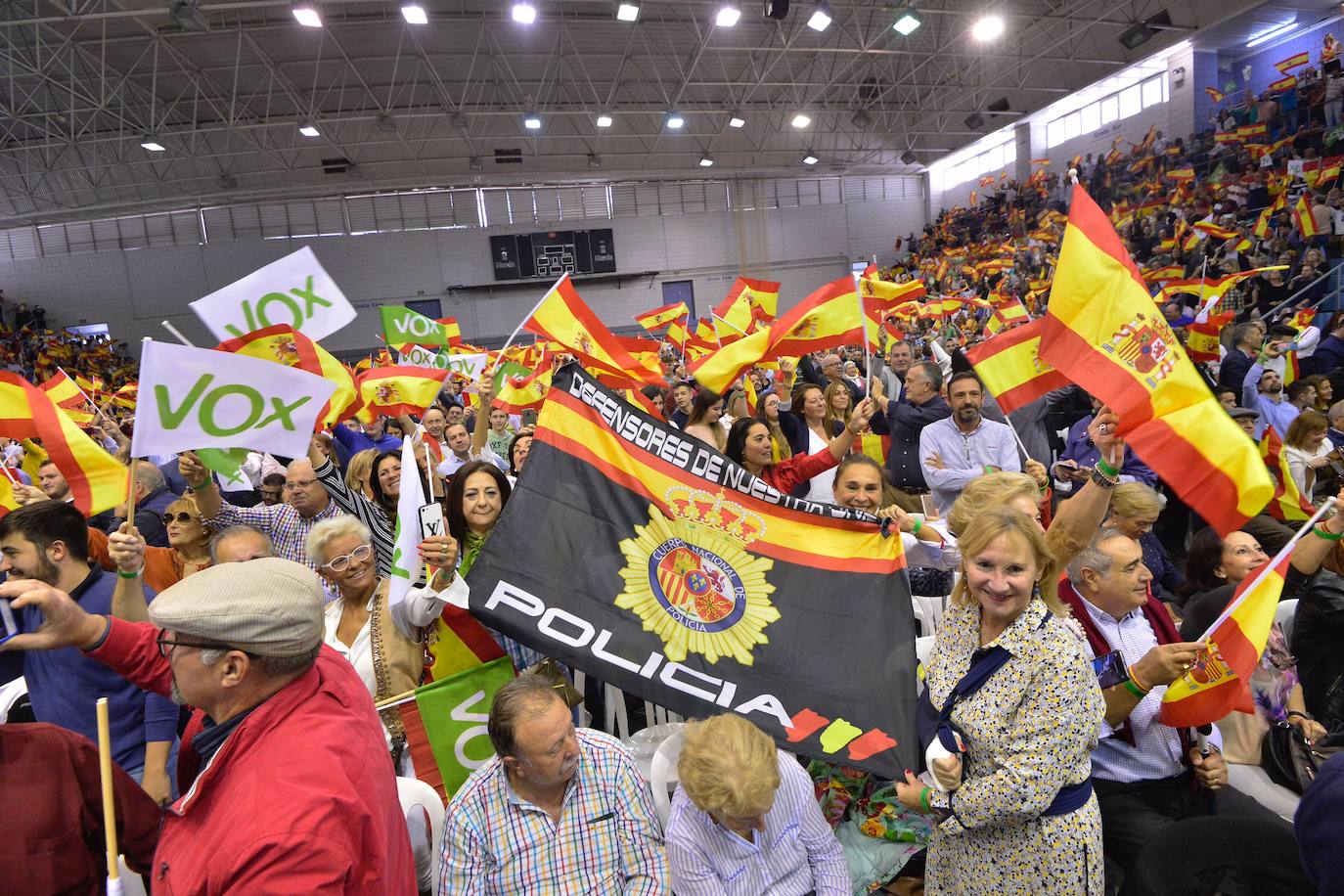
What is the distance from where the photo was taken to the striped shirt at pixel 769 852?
2188mm

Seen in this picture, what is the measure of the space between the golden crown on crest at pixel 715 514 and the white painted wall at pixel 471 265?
25.1 m

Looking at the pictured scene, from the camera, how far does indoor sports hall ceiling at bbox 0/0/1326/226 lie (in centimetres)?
1526

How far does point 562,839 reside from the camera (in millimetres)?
2092

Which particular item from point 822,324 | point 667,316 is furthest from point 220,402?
point 667,316

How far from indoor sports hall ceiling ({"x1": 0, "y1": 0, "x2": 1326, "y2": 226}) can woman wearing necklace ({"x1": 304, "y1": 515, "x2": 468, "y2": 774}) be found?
1132 centimetres

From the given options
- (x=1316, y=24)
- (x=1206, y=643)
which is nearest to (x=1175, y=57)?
(x=1316, y=24)

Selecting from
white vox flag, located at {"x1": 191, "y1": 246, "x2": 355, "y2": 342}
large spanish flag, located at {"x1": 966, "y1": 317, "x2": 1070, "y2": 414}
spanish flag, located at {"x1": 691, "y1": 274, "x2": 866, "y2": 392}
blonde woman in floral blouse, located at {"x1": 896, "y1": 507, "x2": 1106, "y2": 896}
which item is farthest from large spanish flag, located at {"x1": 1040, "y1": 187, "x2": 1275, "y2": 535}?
white vox flag, located at {"x1": 191, "y1": 246, "x2": 355, "y2": 342}

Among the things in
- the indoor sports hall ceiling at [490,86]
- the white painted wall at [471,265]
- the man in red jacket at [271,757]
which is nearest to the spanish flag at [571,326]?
the man in red jacket at [271,757]

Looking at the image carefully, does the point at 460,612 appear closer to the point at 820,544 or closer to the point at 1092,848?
the point at 820,544

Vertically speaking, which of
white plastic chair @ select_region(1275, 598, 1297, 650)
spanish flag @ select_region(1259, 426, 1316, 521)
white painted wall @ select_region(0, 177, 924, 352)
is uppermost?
white painted wall @ select_region(0, 177, 924, 352)

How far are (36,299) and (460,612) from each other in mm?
32054

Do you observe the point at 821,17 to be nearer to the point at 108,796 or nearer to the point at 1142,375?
the point at 1142,375

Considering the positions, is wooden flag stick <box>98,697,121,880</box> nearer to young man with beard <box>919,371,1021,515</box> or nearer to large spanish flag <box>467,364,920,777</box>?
large spanish flag <box>467,364,920,777</box>

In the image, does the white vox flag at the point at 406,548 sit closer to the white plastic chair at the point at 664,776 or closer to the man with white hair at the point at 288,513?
the white plastic chair at the point at 664,776
